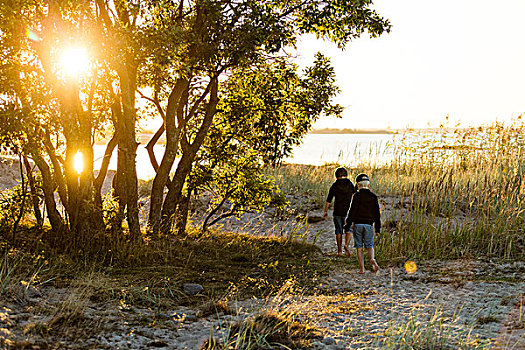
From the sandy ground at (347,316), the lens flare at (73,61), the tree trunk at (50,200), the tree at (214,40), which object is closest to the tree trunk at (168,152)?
the tree at (214,40)

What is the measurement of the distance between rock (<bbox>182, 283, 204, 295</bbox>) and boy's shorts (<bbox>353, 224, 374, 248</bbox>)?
3.05 meters

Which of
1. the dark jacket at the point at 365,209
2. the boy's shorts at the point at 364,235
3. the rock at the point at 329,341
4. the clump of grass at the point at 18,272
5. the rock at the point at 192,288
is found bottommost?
the rock at the point at 192,288

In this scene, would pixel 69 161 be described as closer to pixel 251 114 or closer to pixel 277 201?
pixel 251 114

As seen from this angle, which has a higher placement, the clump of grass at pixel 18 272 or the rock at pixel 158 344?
the clump of grass at pixel 18 272

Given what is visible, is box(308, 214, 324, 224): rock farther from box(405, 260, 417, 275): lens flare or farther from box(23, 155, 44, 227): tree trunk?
box(23, 155, 44, 227): tree trunk

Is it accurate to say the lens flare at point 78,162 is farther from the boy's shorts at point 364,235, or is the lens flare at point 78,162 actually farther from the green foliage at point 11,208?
the boy's shorts at point 364,235

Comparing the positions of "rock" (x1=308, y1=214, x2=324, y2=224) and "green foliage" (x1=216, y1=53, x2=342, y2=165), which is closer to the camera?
"green foliage" (x1=216, y1=53, x2=342, y2=165)

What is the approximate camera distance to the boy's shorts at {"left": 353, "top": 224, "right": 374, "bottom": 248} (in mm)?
8297

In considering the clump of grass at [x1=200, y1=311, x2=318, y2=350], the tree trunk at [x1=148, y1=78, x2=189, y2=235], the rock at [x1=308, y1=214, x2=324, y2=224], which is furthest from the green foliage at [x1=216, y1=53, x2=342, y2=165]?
the clump of grass at [x1=200, y1=311, x2=318, y2=350]

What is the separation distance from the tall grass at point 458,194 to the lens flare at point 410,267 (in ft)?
1.20

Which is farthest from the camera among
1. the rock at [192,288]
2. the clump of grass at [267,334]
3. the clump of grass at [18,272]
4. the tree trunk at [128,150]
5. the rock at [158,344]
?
the tree trunk at [128,150]

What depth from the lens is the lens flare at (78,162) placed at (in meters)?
7.84

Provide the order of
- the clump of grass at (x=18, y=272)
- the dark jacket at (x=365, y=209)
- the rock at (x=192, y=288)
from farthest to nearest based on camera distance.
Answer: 1. the dark jacket at (x=365, y=209)
2. the rock at (x=192, y=288)
3. the clump of grass at (x=18, y=272)

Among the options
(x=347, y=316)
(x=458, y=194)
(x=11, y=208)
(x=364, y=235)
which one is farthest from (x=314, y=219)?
(x=347, y=316)
